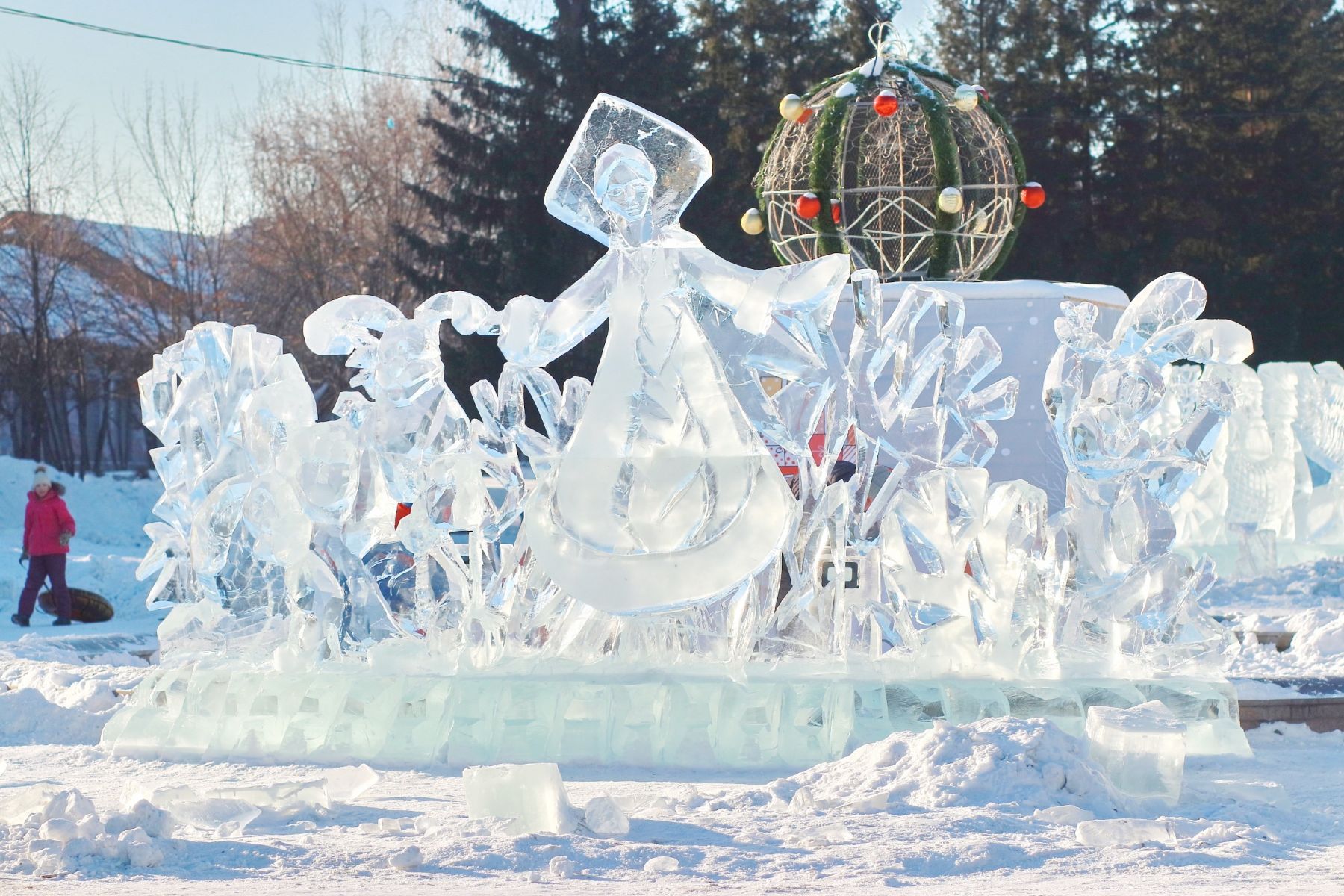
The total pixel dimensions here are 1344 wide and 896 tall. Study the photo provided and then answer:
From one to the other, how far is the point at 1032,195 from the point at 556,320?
19.8 ft

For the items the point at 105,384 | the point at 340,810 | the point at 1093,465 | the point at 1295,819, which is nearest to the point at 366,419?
the point at 340,810

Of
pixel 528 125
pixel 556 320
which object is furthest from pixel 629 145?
pixel 528 125

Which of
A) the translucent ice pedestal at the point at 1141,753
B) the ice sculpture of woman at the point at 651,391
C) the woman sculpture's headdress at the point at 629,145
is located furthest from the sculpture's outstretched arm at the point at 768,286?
the translucent ice pedestal at the point at 1141,753

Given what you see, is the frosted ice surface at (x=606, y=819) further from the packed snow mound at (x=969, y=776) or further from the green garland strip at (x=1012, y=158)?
the green garland strip at (x=1012, y=158)

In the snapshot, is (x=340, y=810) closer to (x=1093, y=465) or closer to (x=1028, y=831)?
(x=1028, y=831)

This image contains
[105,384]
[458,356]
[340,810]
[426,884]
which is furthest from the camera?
[105,384]

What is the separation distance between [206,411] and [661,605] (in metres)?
2.70

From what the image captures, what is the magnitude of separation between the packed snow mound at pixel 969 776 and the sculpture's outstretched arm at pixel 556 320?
202 centimetres

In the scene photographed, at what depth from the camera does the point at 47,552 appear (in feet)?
42.5

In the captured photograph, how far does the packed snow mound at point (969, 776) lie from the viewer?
209 inches

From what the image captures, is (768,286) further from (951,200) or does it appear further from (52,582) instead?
(52,582)

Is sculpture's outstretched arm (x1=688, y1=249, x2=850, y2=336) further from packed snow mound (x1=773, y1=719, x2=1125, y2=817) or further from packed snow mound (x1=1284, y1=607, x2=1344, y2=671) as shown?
packed snow mound (x1=1284, y1=607, x2=1344, y2=671)

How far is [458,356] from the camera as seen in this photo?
2430 cm

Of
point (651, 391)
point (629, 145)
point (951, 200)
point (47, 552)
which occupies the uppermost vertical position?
point (951, 200)
